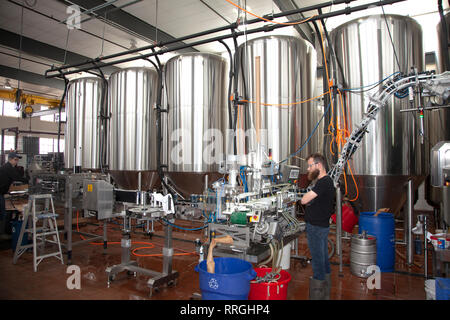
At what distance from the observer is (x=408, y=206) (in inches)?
143

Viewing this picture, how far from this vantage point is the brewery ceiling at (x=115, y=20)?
5590mm

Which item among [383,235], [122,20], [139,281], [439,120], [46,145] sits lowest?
[139,281]

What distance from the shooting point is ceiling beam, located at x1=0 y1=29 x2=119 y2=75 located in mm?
6480

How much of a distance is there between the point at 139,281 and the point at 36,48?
6.69 metres

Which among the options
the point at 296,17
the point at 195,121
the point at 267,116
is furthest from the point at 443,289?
the point at 296,17

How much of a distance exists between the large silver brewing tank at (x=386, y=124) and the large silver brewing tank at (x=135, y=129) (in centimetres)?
356

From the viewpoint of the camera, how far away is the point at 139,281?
10.6ft

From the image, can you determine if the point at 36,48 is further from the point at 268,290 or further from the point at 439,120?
the point at 439,120

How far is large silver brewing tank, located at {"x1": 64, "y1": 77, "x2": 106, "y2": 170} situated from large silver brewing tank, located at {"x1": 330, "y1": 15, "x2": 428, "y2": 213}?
15.9 feet
